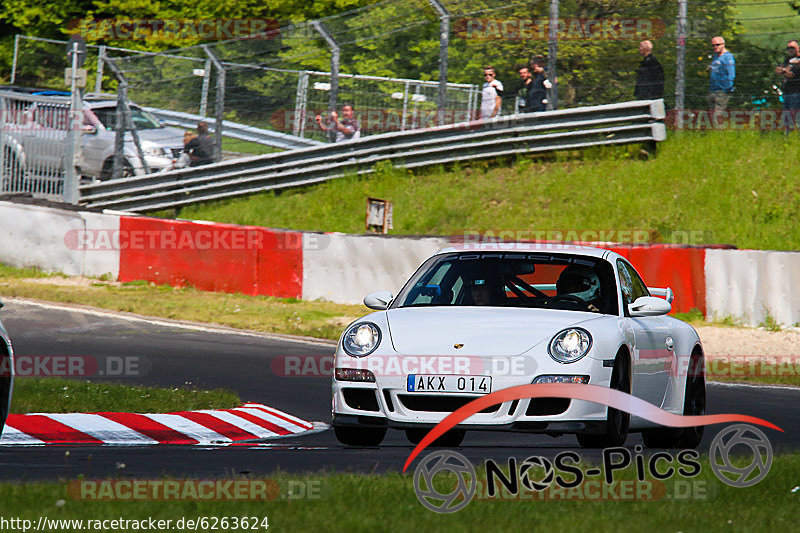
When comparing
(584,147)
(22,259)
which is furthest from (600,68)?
(22,259)

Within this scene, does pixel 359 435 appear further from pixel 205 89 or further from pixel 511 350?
pixel 205 89

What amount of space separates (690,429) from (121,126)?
1648cm

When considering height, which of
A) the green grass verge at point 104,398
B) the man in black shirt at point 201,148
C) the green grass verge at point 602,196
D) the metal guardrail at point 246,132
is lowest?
the green grass verge at point 104,398

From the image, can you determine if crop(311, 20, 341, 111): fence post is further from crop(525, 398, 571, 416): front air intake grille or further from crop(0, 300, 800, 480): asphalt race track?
crop(525, 398, 571, 416): front air intake grille

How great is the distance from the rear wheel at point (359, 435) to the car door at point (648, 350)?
5.33 feet

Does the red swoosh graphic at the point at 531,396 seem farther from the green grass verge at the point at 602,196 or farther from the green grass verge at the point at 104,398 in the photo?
the green grass verge at the point at 602,196

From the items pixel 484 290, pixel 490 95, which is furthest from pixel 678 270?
pixel 484 290

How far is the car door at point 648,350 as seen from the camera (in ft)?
27.1

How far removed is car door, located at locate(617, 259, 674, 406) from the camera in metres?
8.27

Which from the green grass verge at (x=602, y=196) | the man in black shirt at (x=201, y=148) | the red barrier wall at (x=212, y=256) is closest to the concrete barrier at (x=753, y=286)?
the green grass verge at (x=602, y=196)

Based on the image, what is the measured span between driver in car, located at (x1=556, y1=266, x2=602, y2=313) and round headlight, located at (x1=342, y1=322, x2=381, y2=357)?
1.49 metres

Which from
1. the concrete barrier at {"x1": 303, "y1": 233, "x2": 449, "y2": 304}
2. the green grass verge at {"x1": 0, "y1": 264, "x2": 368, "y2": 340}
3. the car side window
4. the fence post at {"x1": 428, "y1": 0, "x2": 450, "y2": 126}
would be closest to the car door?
the car side window

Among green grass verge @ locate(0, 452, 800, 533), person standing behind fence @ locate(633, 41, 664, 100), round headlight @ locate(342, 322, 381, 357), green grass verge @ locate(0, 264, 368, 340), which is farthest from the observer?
A: person standing behind fence @ locate(633, 41, 664, 100)

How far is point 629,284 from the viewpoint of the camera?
9.01 meters
